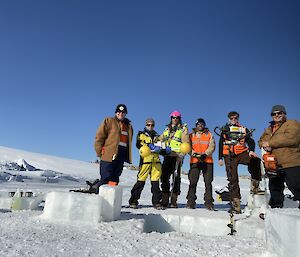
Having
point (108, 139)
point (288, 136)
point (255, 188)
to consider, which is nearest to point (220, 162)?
point (255, 188)

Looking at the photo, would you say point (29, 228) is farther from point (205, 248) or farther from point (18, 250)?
point (205, 248)

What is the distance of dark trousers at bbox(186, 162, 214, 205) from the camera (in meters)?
5.75

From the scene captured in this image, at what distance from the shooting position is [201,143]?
601 cm

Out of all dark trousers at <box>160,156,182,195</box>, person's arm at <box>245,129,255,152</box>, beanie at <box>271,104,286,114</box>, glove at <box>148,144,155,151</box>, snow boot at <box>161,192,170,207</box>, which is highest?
beanie at <box>271,104,286,114</box>

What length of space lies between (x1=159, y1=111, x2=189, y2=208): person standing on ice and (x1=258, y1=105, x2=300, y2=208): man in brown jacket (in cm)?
177

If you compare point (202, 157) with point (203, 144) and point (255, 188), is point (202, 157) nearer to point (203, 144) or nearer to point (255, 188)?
point (203, 144)

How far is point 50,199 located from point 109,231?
85cm

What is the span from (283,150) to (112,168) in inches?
108

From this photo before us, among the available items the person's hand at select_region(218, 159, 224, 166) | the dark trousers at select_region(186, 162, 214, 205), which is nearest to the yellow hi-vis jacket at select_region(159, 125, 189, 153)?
the dark trousers at select_region(186, 162, 214, 205)

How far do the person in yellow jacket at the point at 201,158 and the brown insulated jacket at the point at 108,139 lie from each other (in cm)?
168

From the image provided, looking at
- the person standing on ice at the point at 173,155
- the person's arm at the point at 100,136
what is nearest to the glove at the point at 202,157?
the person standing on ice at the point at 173,155

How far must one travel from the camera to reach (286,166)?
4047mm

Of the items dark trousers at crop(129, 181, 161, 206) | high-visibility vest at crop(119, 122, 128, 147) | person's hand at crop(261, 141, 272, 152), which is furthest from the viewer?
dark trousers at crop(129, 181, 161, 206)

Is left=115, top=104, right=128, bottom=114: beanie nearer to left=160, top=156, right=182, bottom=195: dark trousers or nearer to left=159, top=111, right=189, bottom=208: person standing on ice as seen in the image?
left=159, top=111, right=189, bottom=208: person standing on ice
